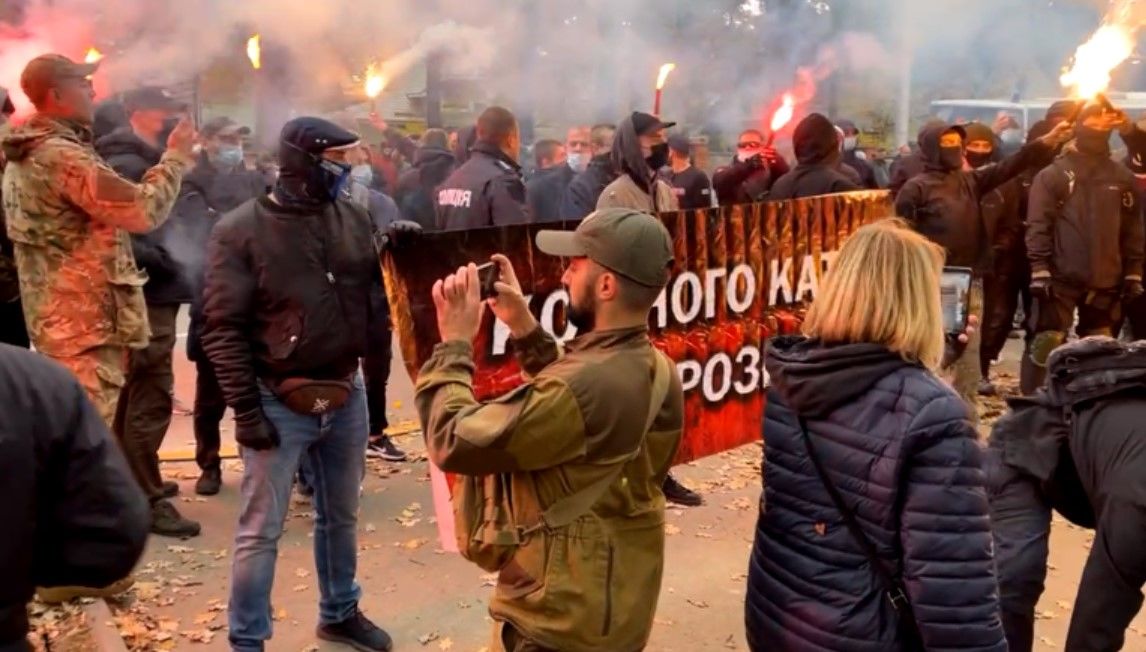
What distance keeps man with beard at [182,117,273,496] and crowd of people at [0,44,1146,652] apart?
56 centimetres

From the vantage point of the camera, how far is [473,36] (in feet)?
45.5

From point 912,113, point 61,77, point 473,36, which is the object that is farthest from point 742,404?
point 912,113

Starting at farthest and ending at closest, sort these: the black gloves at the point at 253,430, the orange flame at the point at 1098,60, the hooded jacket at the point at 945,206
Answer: the orange flame at the point at 1098,60 < the hooded jacket at the point at 945,206 < the black gloves at the point at 253,430

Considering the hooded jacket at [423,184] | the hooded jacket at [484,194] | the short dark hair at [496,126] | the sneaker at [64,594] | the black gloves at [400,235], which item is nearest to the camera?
the black gloves at [400,235]

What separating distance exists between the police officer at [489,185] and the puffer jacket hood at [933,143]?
293cm

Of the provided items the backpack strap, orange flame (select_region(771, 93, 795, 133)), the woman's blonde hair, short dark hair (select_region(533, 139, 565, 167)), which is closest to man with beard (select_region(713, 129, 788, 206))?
orange flame (select_region(771, 93, 795, 133))

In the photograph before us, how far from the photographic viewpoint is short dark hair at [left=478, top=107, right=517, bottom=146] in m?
7.02

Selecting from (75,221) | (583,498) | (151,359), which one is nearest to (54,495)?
(583,498)

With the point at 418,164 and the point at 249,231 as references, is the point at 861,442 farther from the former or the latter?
the point at 418,164

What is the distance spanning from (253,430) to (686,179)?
7.01m

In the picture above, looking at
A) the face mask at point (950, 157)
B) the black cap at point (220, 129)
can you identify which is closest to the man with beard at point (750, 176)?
the face mask at point (950, 157)

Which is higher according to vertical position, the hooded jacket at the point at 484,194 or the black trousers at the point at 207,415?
the hooded jacket at the point at 484,194

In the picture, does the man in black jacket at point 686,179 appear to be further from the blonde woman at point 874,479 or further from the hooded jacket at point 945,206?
the blonde woman at point 874,479

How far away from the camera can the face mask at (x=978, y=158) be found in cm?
891
